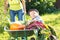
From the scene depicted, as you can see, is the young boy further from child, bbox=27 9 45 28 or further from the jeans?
child, bbox=27 9 45 28

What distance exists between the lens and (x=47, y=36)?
5.50 metres

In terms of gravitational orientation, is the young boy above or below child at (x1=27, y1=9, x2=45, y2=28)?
above

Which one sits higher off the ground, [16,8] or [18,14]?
[16,8]

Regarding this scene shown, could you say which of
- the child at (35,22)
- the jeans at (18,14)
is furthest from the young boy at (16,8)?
the child at (35,22)

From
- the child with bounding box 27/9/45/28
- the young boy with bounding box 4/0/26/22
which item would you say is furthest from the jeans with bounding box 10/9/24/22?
the child with bounding box 27/9/45/28

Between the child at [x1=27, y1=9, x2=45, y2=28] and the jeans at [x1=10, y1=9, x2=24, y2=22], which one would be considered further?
the jeans at [x1=10, y1=9, x2=24, y2=22]

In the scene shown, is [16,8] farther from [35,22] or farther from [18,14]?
[35,22]

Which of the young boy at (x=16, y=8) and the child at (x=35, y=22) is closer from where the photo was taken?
the child at (x=35, y=22)

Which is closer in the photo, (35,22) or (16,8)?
(35,22)

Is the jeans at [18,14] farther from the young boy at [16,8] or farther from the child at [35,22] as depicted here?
the child at [35,22]

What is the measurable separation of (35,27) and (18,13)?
1.97 ft

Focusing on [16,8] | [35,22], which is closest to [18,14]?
[16,8]

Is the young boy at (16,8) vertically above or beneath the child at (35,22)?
above

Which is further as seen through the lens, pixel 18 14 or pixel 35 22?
pixel 18 14
